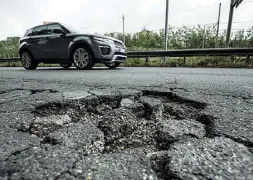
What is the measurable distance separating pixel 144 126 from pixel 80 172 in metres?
0.70

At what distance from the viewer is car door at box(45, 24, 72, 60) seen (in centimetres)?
605

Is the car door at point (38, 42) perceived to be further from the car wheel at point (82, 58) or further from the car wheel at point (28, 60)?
the car wheel at point (82, 58)

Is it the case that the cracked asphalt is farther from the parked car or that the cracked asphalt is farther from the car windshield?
the car windshield

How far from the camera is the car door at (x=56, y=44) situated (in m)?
6.05

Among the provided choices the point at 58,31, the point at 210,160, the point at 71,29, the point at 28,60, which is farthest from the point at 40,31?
the point at 210,160

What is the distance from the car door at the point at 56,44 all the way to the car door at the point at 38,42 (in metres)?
0.22

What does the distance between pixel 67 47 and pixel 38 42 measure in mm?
1413

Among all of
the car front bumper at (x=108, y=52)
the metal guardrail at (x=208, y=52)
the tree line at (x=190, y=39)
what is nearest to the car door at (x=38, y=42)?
the car front bumper at (x=108, y=52)

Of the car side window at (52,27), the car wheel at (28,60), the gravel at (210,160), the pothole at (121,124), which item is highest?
the car side window at (52,27)

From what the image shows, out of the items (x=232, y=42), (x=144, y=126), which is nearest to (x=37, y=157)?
(x=144, y=126)

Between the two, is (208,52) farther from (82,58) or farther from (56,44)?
A: (56,44)

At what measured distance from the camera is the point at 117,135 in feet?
4.37

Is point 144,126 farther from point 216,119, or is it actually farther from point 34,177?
point 34,177

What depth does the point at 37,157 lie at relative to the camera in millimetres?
996
